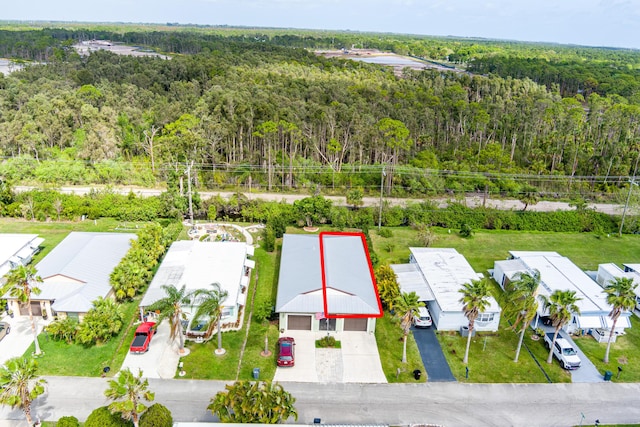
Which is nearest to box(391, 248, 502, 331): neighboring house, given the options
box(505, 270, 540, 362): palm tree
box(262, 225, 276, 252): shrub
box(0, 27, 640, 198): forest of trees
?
box(505, 270, 540, 362): palm tree

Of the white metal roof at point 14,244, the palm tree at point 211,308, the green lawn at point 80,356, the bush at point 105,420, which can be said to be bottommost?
the green lawn at point 80,356

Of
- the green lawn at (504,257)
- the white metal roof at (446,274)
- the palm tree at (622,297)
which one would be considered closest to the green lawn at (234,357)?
the green lawn at (504,257)

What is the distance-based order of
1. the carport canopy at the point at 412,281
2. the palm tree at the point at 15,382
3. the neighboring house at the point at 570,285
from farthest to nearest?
the carport canopy at the point at 412,281
the neighboring house at the point at 570,285
the palm tree at the point at 15,382

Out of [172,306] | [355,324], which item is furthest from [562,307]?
[172,306]

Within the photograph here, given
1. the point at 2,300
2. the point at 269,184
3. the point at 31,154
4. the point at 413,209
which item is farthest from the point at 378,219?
the point at 31,154

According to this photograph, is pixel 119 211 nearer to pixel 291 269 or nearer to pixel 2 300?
pixel 2 300

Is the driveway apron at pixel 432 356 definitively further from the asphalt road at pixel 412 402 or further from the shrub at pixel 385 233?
the shrub at pixel 385 233

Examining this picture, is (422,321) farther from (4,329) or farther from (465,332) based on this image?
(4,329)

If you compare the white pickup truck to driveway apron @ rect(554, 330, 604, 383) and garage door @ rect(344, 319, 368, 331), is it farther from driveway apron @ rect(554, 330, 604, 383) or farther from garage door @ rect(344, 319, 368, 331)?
garage door @ rect(344, 319, 368, 331)
